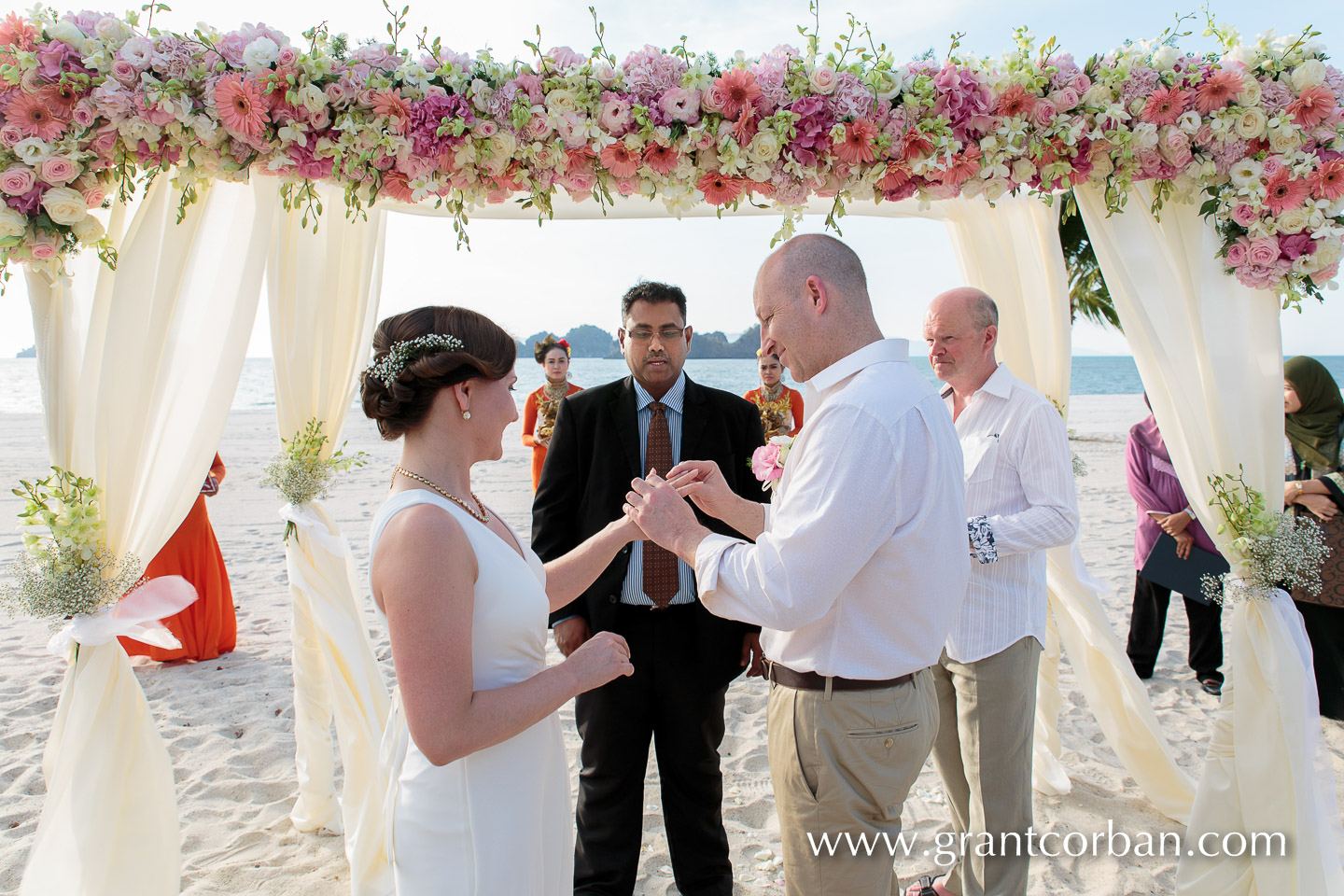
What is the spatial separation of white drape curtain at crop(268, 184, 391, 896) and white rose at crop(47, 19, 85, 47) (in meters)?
0.97

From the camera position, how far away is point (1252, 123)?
285 cm

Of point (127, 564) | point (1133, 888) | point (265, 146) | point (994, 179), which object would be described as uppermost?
point (265, 146)

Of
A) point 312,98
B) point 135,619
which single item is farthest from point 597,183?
point 135,619

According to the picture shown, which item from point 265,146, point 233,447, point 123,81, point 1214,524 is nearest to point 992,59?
point 1214,524

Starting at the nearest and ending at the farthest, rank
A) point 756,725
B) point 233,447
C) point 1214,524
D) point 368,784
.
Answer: point 1214,524, point 368,784, point 756,725, point 233,447

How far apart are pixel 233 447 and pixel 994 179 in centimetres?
2122

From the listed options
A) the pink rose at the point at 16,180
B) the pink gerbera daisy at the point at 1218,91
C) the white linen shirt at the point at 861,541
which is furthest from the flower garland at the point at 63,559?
the pink gerbera daisy at the point at 1218,91

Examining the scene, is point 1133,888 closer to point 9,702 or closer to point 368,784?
point 368,784

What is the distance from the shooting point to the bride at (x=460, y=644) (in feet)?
5.53

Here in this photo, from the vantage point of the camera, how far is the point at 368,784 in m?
3.40

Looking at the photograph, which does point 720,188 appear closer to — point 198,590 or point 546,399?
point 546,399

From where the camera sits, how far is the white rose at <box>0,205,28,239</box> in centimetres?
256

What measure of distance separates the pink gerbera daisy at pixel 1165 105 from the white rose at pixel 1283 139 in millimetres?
321

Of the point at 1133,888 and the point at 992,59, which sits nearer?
the point at 992,59
